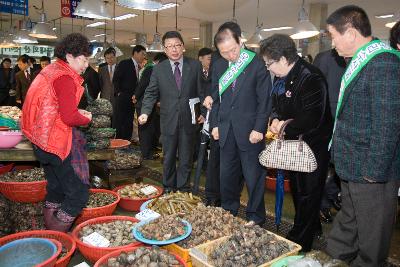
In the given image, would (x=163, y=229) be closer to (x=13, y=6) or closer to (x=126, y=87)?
(x=126, y=87)

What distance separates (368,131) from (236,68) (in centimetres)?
128

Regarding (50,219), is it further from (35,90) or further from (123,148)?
(123,148)

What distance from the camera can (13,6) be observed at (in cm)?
884

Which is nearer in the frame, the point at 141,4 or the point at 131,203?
the point at 131,203

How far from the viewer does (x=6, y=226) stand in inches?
118

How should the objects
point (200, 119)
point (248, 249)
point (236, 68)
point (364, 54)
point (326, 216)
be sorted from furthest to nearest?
point (200, 119)
point (326, 216)
point (236, 68)
point (248, 249)
point (364, 54)

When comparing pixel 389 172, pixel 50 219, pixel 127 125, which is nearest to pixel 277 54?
pixel 389 172

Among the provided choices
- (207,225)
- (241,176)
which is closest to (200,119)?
(241,176)

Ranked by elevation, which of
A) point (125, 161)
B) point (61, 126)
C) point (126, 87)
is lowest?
point (125, 161)

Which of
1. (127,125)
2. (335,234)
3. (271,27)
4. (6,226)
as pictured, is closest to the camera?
(335,234)

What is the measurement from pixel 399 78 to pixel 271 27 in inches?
513

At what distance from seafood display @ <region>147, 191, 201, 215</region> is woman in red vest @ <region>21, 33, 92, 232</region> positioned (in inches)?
28.2

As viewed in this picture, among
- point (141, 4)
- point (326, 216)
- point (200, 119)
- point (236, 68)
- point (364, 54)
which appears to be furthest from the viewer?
point (200, 119)

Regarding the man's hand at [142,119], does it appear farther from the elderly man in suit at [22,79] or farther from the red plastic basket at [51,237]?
the elderly man in suit at [22,79]
